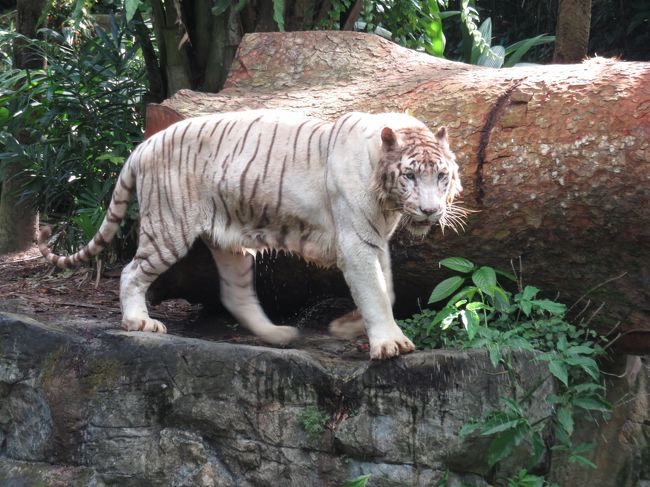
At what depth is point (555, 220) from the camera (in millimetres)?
4223

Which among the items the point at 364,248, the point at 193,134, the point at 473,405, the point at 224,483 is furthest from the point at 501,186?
the point at 224,483

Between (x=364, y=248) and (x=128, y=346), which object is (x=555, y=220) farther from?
(x=128, y=346)

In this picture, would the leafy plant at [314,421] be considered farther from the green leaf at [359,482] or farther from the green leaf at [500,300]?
the green leaf at [500,300]

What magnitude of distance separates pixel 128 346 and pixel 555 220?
205cm

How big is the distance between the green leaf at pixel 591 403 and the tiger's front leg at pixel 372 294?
2.45 ft

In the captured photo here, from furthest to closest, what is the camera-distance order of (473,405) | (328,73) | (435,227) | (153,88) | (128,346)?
(153,88) < (328,73) < (435,227) < (128,346) < (473,405)

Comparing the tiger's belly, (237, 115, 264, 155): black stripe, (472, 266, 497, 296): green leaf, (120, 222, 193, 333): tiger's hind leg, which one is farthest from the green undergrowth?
(120, 222, 193, 333): tiger's hind leg

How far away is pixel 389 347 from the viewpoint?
12.7ft

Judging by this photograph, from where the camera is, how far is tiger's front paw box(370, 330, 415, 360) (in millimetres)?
3885

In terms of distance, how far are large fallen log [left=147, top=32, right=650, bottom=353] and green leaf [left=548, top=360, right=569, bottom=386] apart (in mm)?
613

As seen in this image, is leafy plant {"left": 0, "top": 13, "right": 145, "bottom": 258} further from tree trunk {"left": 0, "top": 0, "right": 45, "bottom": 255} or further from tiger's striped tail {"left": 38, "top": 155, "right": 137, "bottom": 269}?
tiger's striped tail {"left": 38, "top": 155, "right": 137, "bottom": 269}

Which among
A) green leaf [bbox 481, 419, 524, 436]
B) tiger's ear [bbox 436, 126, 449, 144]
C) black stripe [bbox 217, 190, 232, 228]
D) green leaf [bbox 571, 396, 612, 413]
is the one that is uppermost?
tiger's ear [bbox 436, 126, 449, 144]

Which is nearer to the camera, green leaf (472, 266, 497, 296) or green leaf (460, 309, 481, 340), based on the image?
green leaf (460, 309, 481, 340)

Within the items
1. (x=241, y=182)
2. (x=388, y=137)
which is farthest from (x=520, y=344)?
(x=241, y=182)
